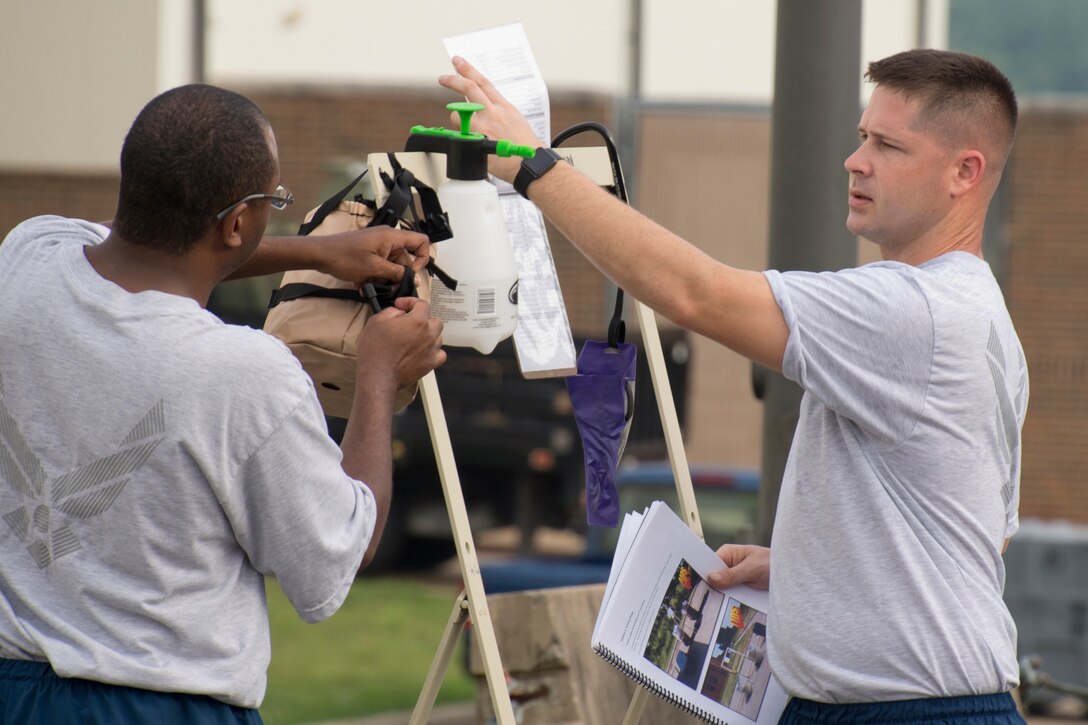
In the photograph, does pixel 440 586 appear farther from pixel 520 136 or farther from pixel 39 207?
pixel 520 136

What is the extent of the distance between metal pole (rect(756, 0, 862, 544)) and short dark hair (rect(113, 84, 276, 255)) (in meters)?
2.18

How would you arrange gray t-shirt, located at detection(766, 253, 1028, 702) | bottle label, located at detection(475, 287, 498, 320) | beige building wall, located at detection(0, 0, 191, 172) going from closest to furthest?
gray t-shirt, located at detection(766, 253, 1028, 702), bottle label, located at detection(475, 287, 498, 320), beige building wall, located at detection(0, 0, 191, 172)

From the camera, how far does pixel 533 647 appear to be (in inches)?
173

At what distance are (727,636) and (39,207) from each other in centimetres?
1443

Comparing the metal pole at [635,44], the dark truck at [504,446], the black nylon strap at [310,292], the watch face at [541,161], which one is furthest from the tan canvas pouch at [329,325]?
the metal pole at [635,44]

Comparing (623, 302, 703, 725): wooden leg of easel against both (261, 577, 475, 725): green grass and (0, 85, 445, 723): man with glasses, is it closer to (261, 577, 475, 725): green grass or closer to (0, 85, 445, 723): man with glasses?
(0, 85, 445, 723): man with glasses

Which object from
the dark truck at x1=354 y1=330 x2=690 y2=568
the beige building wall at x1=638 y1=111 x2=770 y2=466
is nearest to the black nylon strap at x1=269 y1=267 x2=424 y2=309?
the dark truck at x1=354 y1=330 x2=690 y2=568

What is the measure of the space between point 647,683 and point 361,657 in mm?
6431

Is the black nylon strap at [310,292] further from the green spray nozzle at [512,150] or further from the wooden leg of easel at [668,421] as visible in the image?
the wooden leg of easel at [668,421]

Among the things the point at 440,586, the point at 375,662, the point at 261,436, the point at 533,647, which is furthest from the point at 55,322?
the point at 440,586

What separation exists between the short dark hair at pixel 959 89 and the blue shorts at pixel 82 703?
5.45 feet

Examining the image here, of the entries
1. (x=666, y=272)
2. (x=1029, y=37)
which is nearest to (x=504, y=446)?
(x=666, y=272)

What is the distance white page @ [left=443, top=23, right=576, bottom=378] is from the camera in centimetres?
325

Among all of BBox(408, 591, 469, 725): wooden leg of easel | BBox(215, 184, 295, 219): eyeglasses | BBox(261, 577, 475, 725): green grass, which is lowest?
BBox(261, 577, 475, 725): green grass
